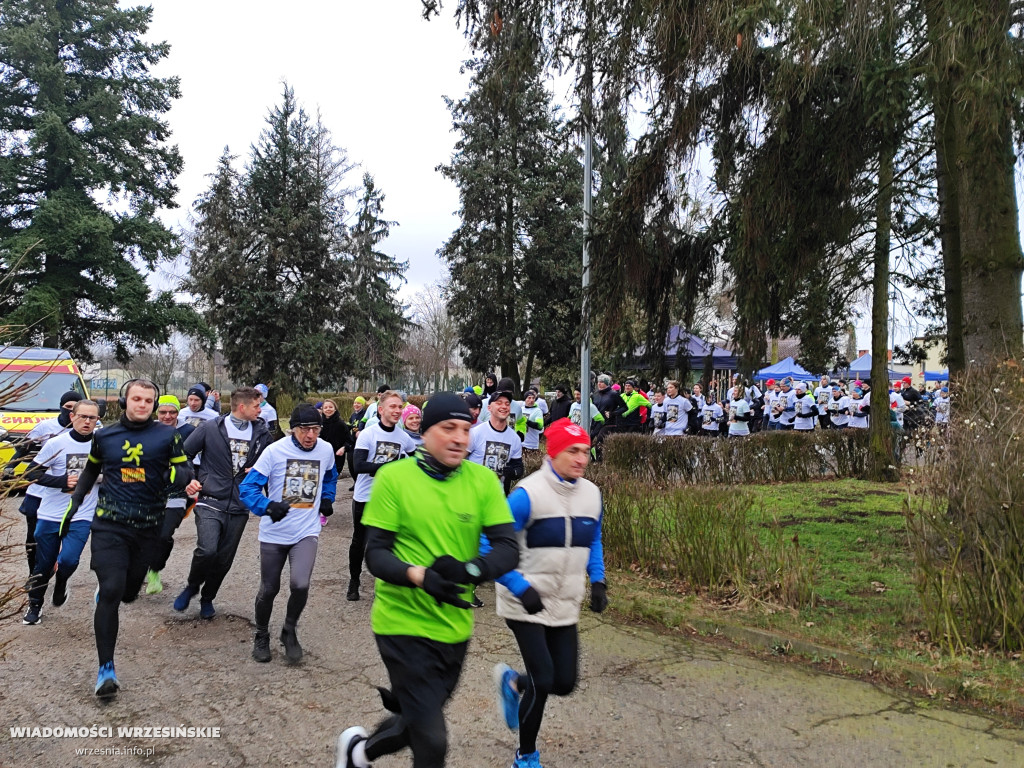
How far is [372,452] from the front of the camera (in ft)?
24.1

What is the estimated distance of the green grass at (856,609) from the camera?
16.4 ft

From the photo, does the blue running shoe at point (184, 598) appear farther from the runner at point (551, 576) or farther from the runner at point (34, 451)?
the runner at point (551, 576)

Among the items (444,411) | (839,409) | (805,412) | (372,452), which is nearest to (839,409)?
Result: (839,409)

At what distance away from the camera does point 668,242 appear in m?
8.75

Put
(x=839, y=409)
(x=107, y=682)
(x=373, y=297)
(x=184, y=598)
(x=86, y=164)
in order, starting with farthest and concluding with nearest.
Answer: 1. (x=373, y=297)
2. (x=86, y=164)
3. (x=839, y=409)
4. (x=184, y=598)
5. (x=107, y=682)

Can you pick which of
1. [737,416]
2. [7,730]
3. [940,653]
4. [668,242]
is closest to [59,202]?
[737,416]

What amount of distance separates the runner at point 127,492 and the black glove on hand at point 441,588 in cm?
287

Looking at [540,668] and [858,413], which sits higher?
[858,413]

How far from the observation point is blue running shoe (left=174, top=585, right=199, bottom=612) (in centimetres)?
668

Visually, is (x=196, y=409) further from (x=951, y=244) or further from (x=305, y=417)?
(x=951, y=244)

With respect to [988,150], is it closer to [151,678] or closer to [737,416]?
[151,678]

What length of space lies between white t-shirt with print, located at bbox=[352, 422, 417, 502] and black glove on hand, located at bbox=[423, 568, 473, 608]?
439 cm

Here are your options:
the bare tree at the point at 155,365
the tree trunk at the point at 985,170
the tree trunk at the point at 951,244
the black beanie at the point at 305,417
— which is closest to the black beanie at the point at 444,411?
the black beanie at the point at 305,417

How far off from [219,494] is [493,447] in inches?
103
